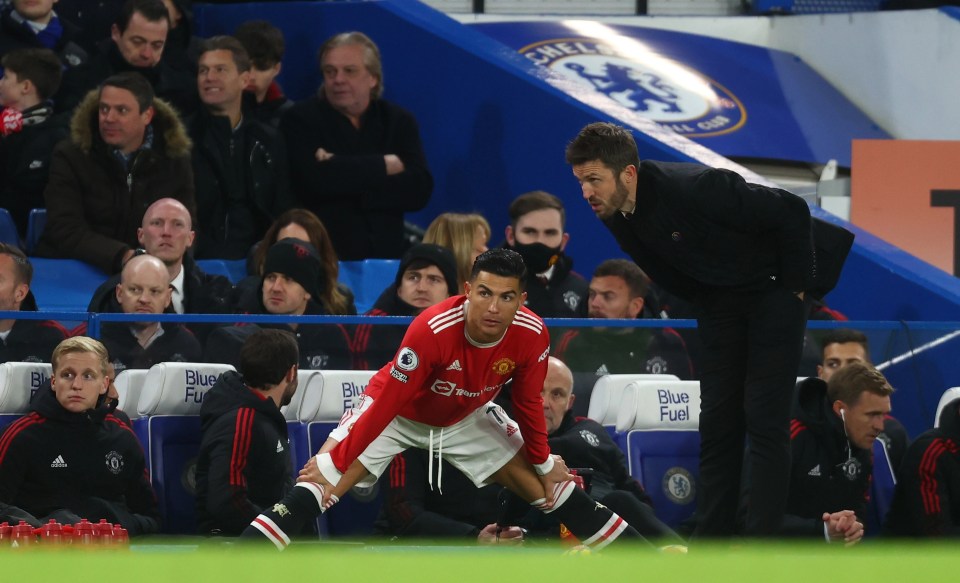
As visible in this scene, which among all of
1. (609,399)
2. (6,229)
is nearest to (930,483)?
(609,399)

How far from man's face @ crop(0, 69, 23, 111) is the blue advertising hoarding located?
4.53 metres

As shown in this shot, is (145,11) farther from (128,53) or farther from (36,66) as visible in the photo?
(36,66)

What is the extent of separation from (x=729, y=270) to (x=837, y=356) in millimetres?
1939

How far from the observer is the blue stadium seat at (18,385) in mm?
6574

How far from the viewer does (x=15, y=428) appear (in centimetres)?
643

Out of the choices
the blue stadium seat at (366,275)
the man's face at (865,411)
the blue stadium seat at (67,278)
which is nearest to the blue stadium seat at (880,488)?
the man's face at (865,411)

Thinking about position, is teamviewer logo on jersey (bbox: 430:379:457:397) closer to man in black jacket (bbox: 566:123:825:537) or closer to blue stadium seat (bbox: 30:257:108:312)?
man in black jacket (bbox: 566:123:825:537)

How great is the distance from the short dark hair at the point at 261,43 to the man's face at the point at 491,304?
4027 millimetres

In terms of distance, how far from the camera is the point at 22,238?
352 inches

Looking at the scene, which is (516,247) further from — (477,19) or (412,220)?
(477,19)

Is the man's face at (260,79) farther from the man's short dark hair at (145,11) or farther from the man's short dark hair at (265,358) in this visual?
the man's short dark hair at (265,358)

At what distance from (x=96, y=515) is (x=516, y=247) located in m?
2.84

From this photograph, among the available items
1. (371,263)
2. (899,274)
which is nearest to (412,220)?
(371,263)

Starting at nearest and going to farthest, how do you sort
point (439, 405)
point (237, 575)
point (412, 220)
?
point (237, 575), point (439, 405), point (412, 220)
